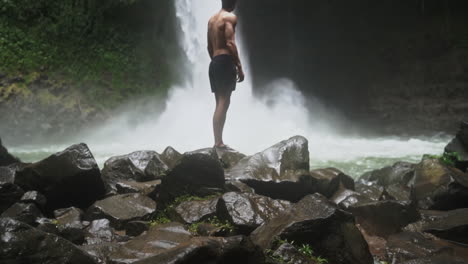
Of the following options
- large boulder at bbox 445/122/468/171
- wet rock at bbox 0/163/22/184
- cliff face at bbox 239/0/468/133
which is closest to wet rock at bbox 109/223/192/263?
wet rock at bbox 0/163/22/184

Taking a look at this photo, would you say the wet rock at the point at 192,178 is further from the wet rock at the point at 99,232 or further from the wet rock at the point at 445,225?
the wet rock at the point at 445,225

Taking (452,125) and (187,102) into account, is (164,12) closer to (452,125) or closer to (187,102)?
(187,102)

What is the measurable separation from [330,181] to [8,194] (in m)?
3.24

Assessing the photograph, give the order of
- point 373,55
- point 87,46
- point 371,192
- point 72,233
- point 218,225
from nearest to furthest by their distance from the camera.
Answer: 1. point 72,233
2. point 218,225
3. point 371,192
4. point 87,46
5. point 373,55

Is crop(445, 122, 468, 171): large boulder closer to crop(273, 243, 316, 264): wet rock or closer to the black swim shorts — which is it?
the black swim shorts

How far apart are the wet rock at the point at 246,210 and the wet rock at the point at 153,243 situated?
0.38 m

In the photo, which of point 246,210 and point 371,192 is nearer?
point 246,210

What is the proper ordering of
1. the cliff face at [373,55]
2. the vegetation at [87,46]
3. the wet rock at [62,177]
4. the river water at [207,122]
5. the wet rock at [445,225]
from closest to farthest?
the wet rock at [445,225] < the wet rock at [62,177] < the river water at [207,122] < the vegetation at [87,46] < the cliff face at [373,55]

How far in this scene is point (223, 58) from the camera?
16.7ft

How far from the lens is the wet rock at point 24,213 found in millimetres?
2912

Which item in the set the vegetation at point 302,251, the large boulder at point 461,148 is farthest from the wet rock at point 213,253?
the large boulder at point 461,148

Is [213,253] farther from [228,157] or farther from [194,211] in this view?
[228,157]

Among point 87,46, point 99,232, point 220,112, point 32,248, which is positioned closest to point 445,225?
point 99,232

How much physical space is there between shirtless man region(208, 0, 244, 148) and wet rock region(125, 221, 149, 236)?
7.68ft
